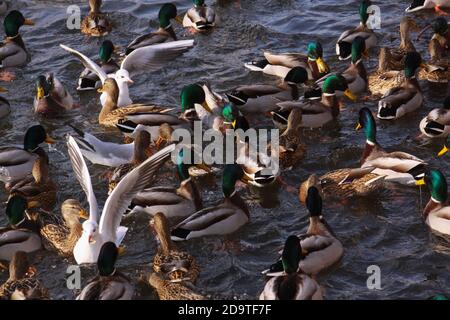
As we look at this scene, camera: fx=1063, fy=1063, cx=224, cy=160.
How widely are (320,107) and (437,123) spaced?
1544 mm

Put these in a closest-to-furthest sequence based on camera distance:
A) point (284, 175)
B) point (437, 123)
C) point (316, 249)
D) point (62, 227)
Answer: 1. point (316, 249)
2. point (62, 227)
3. point (284, 175)
4. point (437, 123)

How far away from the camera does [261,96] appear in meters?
13.9

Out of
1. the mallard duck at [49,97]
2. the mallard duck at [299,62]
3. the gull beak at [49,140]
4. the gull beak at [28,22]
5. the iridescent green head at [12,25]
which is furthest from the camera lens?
the gull beak at [28,22]

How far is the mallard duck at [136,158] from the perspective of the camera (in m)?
12.0

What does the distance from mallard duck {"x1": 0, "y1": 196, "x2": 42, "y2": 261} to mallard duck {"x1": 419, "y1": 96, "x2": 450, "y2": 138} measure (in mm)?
4859

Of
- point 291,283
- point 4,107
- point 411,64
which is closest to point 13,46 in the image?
point 4,107

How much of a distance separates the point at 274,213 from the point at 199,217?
3.32 feet

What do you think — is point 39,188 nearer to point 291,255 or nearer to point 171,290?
point 171,290

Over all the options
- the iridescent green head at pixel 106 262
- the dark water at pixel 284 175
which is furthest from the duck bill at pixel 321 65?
the iridescent green head at pixel 106 262

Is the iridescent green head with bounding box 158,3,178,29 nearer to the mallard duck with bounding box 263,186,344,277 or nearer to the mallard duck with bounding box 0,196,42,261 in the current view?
the mallard duck with bounding box 0,196,42,261

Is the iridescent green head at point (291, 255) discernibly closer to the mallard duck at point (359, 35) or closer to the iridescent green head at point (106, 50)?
the mallard duck at point (359, 35)

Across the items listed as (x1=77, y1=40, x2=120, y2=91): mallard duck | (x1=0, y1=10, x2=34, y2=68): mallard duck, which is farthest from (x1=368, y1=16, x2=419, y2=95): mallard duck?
(x1=0, y1=10, x2=34, y2=68): mallard duck

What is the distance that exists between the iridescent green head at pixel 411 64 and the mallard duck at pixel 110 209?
4421mm

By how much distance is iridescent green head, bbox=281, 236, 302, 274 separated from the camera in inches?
384
